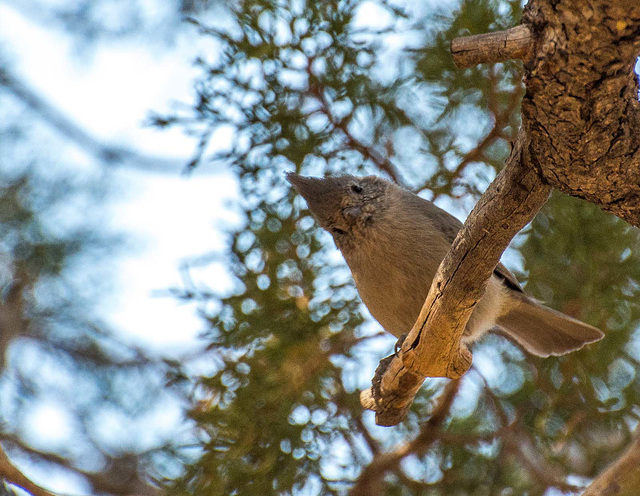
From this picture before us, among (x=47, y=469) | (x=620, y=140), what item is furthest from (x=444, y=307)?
(x=47, y=469)

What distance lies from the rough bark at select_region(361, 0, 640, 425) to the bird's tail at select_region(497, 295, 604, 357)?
124 cm

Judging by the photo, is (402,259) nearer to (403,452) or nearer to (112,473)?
(403,452)

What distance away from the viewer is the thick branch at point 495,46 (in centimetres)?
147

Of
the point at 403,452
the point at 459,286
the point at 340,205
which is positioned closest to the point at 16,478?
the point at 459,286

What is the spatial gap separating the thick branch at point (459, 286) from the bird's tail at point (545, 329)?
988mm

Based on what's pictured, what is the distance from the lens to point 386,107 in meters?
3.74

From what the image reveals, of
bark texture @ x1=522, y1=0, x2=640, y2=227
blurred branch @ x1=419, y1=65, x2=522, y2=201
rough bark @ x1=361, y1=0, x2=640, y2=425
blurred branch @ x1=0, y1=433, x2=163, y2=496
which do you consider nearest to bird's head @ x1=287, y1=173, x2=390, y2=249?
blurred branch @ x1=419, y1=65, x2=522, y2=201

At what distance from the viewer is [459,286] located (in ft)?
6.54

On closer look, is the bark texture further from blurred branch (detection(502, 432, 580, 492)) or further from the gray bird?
blurred branch (detection(502, 432, 580, 492))

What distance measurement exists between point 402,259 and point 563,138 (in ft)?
4.49

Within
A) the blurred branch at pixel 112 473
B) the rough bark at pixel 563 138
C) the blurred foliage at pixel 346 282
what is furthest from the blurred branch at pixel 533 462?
the blurred branch at pixel 112 473

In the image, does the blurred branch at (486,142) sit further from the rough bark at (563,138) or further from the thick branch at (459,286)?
the rough bark at (563,138)

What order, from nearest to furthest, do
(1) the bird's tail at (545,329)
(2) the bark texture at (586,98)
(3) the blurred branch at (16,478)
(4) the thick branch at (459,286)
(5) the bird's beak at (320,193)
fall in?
(2) the bark texture at (586,98) < (4) the thick branch at (459,286) < (3) the blurred branch at (16,478) < (5) the bird's beak at (320,193) < (1) the bird's tail at (545,329)

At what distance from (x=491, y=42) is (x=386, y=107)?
229cm
